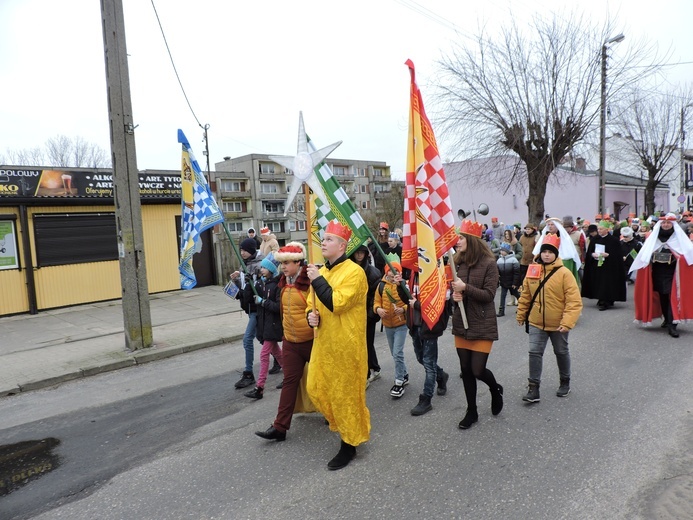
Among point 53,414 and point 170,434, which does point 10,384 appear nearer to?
point 53,414

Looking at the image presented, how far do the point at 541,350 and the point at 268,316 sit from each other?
291 cm

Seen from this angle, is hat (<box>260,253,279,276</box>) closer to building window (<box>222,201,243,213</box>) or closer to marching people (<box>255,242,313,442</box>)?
marching people (<box>255,242,313,442</box>)

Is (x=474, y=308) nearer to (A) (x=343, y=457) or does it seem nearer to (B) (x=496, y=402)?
(B) (x=496, y=402)

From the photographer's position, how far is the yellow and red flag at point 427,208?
4.14m

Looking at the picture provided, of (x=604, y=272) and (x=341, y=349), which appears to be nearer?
(x=341, y=349)

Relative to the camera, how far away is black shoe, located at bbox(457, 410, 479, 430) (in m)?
4.45

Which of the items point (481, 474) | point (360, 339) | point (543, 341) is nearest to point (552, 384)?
point (543, 341)

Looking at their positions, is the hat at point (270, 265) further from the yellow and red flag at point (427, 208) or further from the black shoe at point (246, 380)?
the yellow and red flag at point (427, 208)

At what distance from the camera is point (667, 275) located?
25.2ft

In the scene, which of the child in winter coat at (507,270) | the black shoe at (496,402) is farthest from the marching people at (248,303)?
the child in winter coat at (507,270)

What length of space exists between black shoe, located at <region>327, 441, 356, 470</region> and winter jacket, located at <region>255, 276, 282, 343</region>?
5.95 feet

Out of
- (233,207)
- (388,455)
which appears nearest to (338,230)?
(388,455)

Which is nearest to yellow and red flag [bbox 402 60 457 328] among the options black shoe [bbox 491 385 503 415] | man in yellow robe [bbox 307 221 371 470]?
man in yellow robe [bbox 307 221 371 470]

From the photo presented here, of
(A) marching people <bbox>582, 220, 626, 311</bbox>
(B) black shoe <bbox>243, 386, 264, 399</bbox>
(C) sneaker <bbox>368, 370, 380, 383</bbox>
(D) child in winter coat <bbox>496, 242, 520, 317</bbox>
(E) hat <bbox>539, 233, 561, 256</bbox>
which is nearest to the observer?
(E) hat <bbox>539, 233, 561, 256</bbox>
